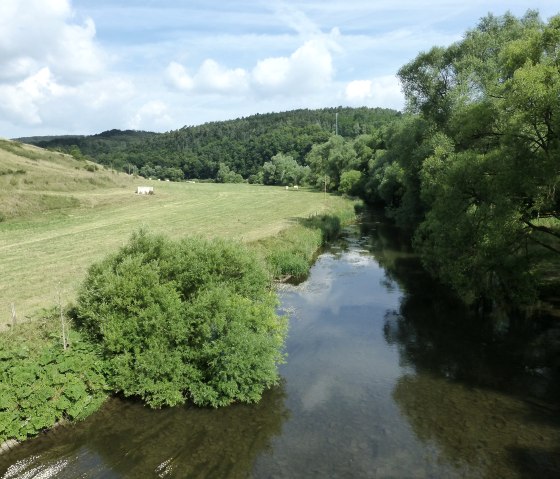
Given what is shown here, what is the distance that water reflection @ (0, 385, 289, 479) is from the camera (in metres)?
13.8

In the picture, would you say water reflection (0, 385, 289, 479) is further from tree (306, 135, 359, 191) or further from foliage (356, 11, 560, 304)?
tree (306, 135, 359, 191)

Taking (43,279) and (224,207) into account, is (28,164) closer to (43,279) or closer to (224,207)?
(224,207)

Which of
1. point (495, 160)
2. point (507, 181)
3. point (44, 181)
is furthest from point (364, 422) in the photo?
point (44, 181)

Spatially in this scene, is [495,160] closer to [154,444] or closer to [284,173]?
[154,444]

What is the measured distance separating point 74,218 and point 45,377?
148 ft

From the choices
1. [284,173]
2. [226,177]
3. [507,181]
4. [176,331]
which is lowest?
[226,177]

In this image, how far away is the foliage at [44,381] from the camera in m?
14.5

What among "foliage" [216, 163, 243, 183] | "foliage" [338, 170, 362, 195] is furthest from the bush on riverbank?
"foliage" [216, 163, 243, 183]

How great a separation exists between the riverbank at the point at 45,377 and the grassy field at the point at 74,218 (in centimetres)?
304

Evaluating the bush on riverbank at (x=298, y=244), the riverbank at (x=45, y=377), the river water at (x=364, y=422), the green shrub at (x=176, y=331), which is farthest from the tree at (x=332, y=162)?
the riverbank at (x=45, y=377)

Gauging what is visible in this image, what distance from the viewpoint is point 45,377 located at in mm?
15414

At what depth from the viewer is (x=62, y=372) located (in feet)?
52.7

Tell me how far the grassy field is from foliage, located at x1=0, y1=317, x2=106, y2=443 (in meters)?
4.17

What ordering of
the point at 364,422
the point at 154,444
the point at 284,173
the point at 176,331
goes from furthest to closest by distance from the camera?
1. the point at 284,173
2. the point at 176,331
3. the point at 364,422
4. the point at 154,444
